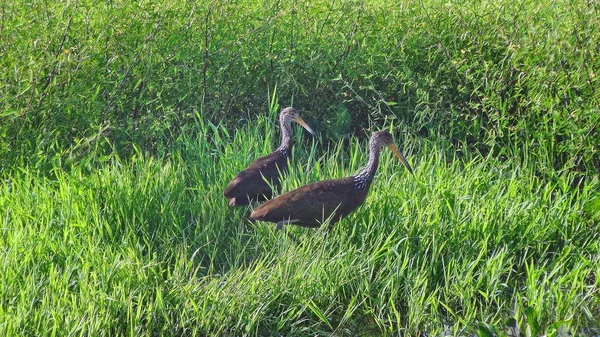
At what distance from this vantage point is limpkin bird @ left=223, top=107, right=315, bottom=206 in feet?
18.8

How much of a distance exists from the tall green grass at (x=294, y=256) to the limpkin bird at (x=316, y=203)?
105mm

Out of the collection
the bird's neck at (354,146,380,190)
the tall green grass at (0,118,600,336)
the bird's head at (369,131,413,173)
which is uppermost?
the bird's head at (369,131,413,173)

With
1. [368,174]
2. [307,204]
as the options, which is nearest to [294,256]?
[307,204]

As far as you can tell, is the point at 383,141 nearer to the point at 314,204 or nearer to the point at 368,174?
the point at 368,174

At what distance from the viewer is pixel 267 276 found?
16.8ft

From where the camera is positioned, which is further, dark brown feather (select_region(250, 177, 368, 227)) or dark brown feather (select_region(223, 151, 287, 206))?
dark brown feather (select_region(223, 151, 287, 206))

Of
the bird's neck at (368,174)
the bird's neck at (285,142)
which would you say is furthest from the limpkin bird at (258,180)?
the bird's neck at (368,174)

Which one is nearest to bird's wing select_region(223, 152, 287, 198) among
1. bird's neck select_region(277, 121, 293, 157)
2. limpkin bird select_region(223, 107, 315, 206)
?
limpkin bird select_region(223, 107, 315, 206)

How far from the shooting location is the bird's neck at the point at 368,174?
557cm

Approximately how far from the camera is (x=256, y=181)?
5.82 meters

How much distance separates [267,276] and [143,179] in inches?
47.3

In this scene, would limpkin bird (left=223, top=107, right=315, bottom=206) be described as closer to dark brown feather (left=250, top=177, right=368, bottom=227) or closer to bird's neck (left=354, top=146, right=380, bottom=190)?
dark brown feather (left=250, top=177, right=368, bottom=227)

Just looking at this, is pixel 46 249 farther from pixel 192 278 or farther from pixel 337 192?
pixel 337 192

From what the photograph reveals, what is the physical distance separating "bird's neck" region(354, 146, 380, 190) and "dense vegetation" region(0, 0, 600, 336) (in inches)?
5.9
